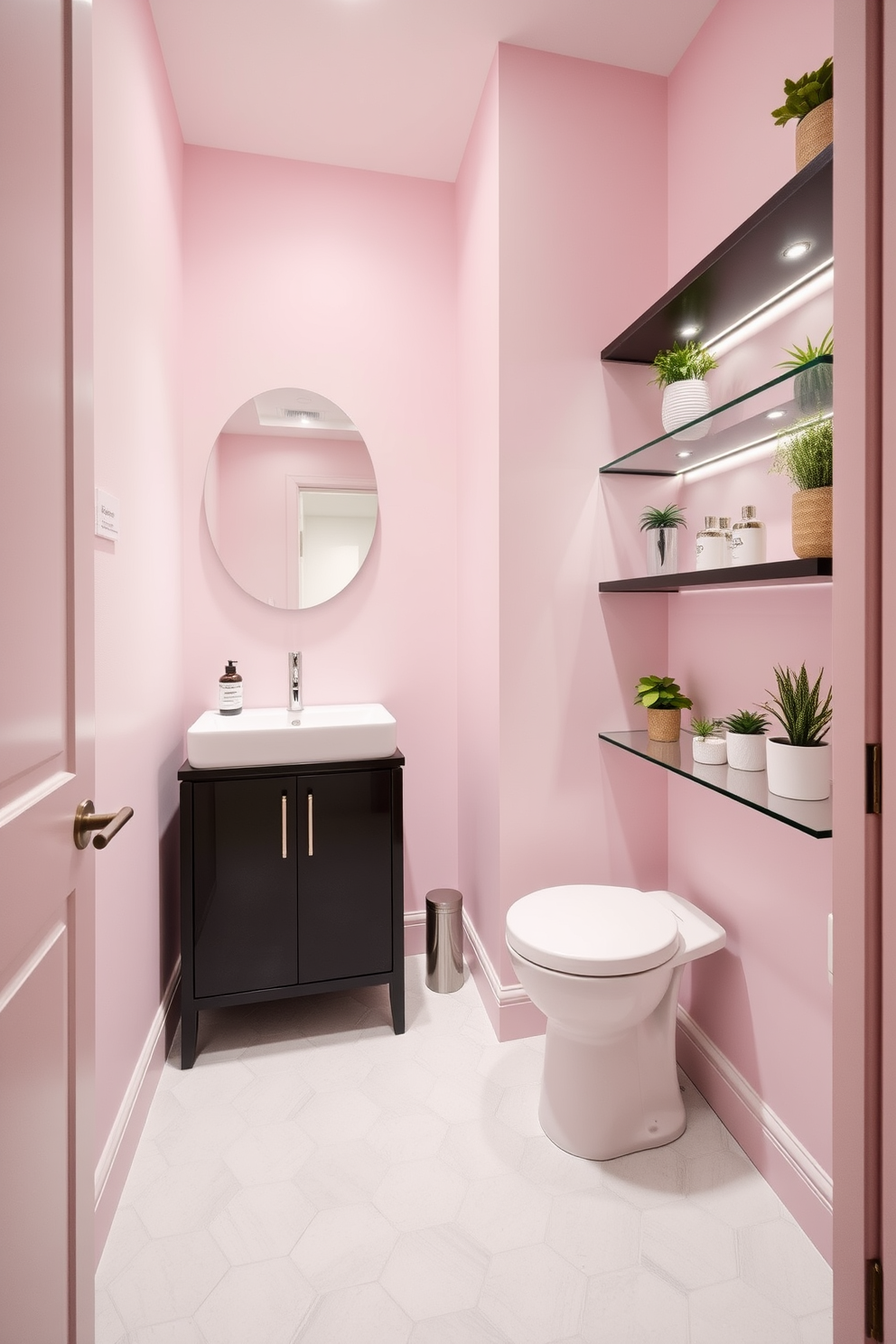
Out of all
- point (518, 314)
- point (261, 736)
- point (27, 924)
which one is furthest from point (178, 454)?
point (27, 924)

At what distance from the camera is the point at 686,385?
1700 millimetres

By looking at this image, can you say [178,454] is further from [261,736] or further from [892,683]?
[892,683]

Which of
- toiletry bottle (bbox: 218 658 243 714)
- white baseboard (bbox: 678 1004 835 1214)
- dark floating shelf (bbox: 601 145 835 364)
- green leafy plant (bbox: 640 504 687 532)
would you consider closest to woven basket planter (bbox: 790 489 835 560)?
dark floating shelf (bbox: 601 145 835 364)

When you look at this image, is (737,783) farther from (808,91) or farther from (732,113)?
(732,113)

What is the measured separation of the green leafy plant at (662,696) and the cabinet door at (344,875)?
756 mm

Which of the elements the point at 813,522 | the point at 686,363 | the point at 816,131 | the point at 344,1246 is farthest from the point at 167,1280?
the point at 816,131

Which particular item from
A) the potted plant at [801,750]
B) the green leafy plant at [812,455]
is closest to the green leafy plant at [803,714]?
the potted plant at [801,750]

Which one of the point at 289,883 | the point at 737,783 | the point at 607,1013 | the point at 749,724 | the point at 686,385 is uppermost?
the point at 686,385

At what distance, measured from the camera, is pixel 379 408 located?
241 centimetres

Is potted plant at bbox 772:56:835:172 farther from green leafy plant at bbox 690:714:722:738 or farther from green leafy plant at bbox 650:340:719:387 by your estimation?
green leafy plant at bbox 690:714:722:738

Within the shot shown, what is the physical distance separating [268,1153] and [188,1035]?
0.43 meters

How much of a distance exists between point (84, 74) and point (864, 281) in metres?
1.03

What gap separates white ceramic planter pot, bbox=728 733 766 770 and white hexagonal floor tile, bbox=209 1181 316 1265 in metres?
1.29

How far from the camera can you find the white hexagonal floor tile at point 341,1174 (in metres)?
1.42
